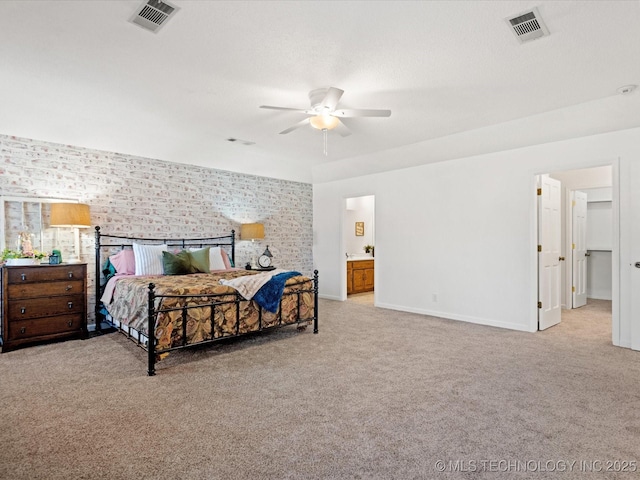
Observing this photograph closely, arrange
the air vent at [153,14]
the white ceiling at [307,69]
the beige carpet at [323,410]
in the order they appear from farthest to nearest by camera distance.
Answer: the white ceiling at [307,69]
the air vent at [153,14]
the beige carpet at [323,410]

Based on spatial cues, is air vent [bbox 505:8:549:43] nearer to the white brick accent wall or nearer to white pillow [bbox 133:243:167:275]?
white pillow [bbox 133:243:167:275]

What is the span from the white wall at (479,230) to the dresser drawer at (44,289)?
457cm

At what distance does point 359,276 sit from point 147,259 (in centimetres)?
447

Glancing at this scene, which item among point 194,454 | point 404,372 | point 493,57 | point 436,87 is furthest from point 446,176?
point 194,454

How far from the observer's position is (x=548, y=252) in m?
4.95

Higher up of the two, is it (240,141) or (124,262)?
(240,141)

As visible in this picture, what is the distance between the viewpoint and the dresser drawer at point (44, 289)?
3.91m

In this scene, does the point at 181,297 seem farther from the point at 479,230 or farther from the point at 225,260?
the point at 479,230

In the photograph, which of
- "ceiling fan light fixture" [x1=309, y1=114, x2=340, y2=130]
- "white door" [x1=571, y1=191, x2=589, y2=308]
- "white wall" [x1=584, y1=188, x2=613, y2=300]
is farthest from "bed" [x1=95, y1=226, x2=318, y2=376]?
"white wall" [x1=584, y1=188, x2=613, y2=300]

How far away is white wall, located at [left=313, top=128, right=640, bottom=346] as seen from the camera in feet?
13.3

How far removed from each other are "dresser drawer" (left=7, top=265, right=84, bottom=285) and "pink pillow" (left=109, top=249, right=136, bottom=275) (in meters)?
0.55

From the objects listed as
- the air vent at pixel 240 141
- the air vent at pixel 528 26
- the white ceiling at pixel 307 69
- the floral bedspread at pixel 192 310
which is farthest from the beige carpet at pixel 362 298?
the air vent at pixel 528 26

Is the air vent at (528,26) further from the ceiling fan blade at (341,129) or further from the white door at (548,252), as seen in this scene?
the white door at (548,252)

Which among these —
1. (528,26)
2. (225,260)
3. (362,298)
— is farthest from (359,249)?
(528,26)
